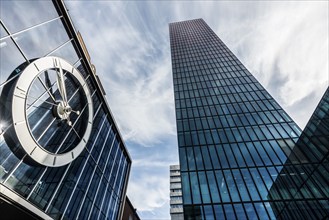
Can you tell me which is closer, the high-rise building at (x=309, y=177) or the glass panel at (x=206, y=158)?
the high-rise building at (x=309, y=177)

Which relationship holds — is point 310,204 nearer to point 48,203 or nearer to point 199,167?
point 199,167

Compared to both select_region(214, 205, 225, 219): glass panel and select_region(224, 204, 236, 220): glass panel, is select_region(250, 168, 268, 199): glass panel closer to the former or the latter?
select_region(224, 204, 236, 220): glass panel

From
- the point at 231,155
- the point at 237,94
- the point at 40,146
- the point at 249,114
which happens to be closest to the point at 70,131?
the point at 40,146

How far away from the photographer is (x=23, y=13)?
9578 mm

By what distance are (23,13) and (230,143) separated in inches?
1006

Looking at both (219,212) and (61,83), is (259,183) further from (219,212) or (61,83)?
(61,83)

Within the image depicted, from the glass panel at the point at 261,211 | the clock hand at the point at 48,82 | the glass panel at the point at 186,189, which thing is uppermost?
the clock hand at the point at 48,82

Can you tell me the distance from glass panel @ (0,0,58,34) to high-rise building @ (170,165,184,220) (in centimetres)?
5975

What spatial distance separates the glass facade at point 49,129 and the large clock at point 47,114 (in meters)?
0.07

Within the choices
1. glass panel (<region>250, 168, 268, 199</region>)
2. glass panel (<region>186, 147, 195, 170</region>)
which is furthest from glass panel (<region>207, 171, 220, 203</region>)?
glass panel (<region>250, 168, 268, 199</region>)

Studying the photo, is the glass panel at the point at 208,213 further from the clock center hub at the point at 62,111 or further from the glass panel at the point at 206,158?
the clock center hub at the point at 62,111

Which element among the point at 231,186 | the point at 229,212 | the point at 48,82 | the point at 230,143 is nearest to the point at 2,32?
the point at 48,82

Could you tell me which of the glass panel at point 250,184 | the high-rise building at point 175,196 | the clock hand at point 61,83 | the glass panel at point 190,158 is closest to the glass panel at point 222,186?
the glass panel at point 250,184

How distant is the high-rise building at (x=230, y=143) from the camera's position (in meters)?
18.2
